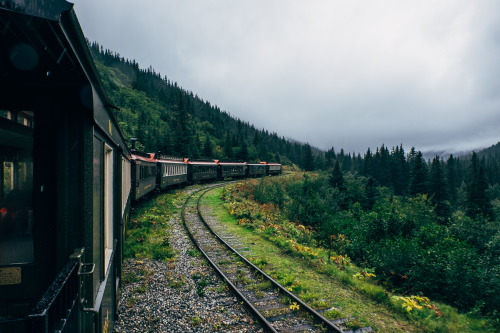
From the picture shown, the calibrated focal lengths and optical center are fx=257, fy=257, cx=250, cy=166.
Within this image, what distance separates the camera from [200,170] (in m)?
31.5

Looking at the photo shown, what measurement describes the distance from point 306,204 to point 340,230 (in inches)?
160

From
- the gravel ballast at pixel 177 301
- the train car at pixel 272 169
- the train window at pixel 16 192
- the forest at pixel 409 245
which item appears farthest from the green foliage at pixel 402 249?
the train car at pixel 272 169

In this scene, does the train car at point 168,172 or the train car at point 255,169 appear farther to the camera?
the train car at point 255,169

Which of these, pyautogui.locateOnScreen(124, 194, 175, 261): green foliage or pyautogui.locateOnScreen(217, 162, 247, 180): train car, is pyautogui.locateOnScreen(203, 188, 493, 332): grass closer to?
pyautogui.locateOnScreen(124, 194, 175, 261): green foliage

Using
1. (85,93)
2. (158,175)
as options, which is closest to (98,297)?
(85,93)

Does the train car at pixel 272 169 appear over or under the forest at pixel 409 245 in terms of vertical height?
over

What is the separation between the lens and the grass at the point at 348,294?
5.98 meters

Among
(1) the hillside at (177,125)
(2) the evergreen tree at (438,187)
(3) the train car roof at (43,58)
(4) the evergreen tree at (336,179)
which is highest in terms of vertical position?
(1) the hillside at (177,125)

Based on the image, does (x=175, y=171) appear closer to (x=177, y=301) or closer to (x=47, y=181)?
(x=177, y=301)

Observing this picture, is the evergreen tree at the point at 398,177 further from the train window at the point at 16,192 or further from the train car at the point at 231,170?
the train window at the point at 16,192

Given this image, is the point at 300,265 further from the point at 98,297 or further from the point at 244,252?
the point at 98,297

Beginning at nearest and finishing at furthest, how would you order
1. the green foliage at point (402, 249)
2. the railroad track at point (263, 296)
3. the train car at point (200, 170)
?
the railroad track at point (263, 296) → the green foliage at point (402, 249) → the train car at point (200, 170)

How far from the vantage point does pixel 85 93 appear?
7.15ft

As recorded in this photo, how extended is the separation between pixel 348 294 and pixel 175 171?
66.4 ft
